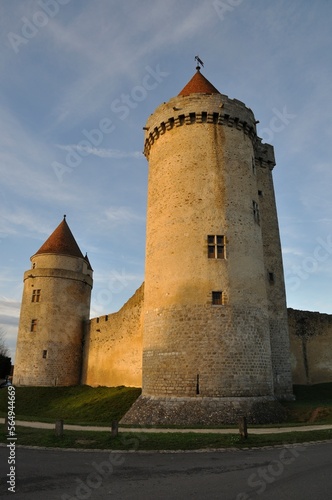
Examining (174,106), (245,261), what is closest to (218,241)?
(245,261)

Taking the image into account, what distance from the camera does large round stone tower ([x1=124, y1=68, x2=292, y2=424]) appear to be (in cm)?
1426

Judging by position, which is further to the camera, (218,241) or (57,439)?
(218,241)

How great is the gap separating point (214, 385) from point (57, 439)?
6.39 metres

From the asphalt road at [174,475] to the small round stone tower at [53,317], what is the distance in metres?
20.3

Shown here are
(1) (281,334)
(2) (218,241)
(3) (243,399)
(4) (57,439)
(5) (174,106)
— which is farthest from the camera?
(1) (281,334)

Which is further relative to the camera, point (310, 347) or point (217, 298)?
point (310, 347)

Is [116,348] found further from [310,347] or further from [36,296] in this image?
[310,347]

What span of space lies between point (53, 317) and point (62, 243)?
6.32 metres

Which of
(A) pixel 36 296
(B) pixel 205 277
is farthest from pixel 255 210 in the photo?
(A) pixel 36 296

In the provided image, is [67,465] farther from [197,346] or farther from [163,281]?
[163,281]

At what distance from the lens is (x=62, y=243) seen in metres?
31.5

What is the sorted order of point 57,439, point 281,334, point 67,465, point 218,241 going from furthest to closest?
point 281,334, point 218,241, point 57,439, point 67,465

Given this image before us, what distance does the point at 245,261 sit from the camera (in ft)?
52.7

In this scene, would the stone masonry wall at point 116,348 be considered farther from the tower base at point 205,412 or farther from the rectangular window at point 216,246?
the rectangular window at point 216,246
